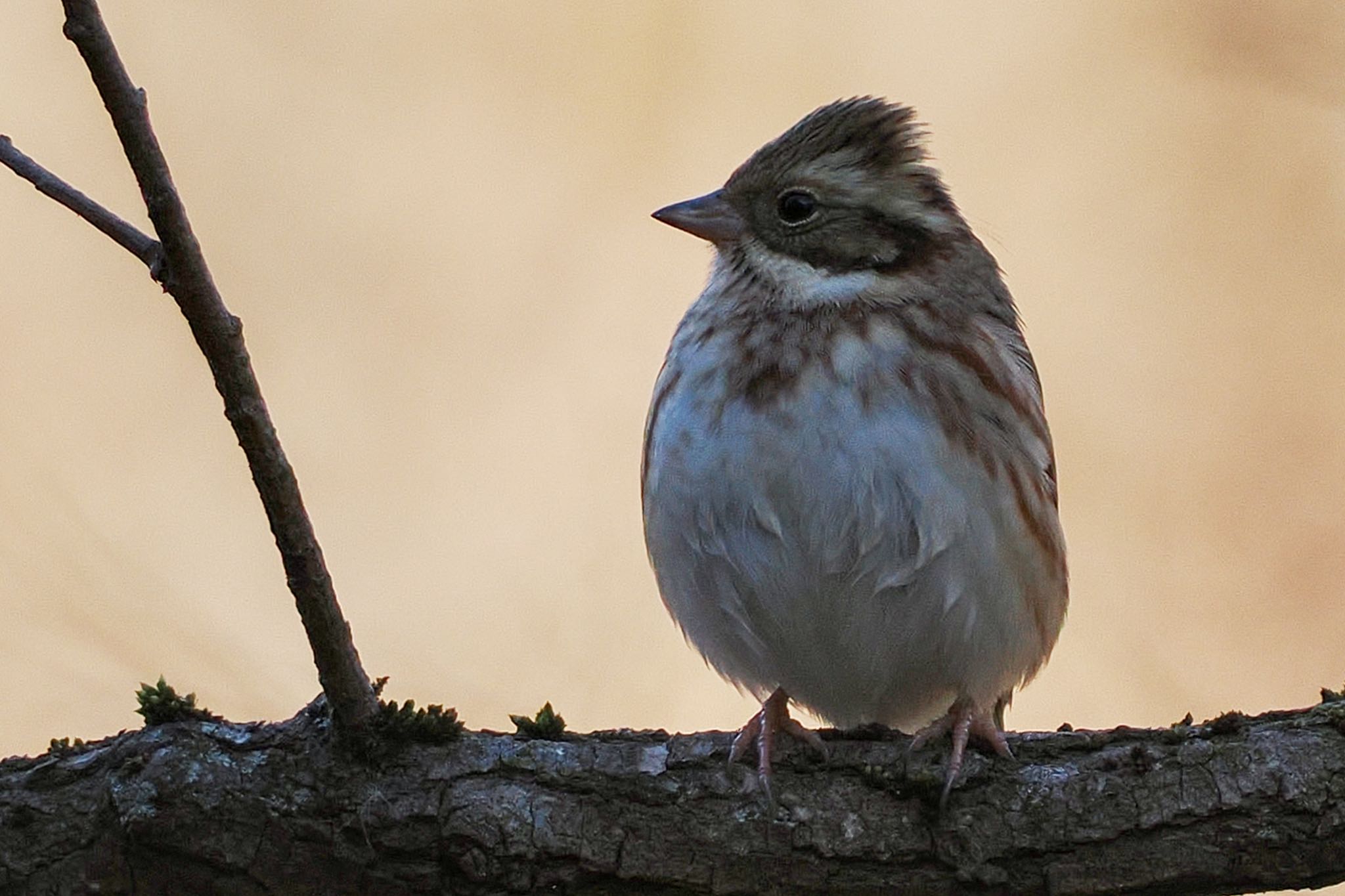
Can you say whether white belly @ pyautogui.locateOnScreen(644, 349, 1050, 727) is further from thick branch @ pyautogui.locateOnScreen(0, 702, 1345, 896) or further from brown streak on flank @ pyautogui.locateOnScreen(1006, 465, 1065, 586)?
thick branch @ pyautogui.locateOnScreen(0, 702, 1345, 896)

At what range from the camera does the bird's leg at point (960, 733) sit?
356cm

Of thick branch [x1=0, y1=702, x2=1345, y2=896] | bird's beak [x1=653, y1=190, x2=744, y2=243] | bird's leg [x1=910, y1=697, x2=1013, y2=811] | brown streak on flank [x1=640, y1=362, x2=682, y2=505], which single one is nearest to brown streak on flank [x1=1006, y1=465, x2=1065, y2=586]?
bird's leg [x1=910, y1=697, x2=1013, y2=811]

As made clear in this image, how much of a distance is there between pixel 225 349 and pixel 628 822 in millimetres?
1404

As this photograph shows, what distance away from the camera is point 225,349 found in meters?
2.74

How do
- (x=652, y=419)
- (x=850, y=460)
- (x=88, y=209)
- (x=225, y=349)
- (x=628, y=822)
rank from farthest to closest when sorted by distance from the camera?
(x=652, y=419) → (x=850, y=460) → (x=628, y=822) → (x=225, y=349) → (x=88, y=209)

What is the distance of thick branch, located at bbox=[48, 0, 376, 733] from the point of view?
2.50 metres

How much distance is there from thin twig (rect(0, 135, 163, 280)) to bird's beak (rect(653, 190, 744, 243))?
7.56 feet

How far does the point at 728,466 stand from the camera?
4.23 m

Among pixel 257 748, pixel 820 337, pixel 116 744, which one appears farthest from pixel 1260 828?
pixel 116 744

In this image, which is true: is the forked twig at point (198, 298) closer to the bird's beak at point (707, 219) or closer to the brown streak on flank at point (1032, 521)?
the brown streak on flank at point (1032, 521)

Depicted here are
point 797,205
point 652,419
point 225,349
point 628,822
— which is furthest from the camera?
point 797,205

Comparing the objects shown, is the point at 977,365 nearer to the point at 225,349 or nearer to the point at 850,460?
the point at 850,460

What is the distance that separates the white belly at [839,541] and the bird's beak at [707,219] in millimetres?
512

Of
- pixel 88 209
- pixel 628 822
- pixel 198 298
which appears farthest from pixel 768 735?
pixel 88 209
